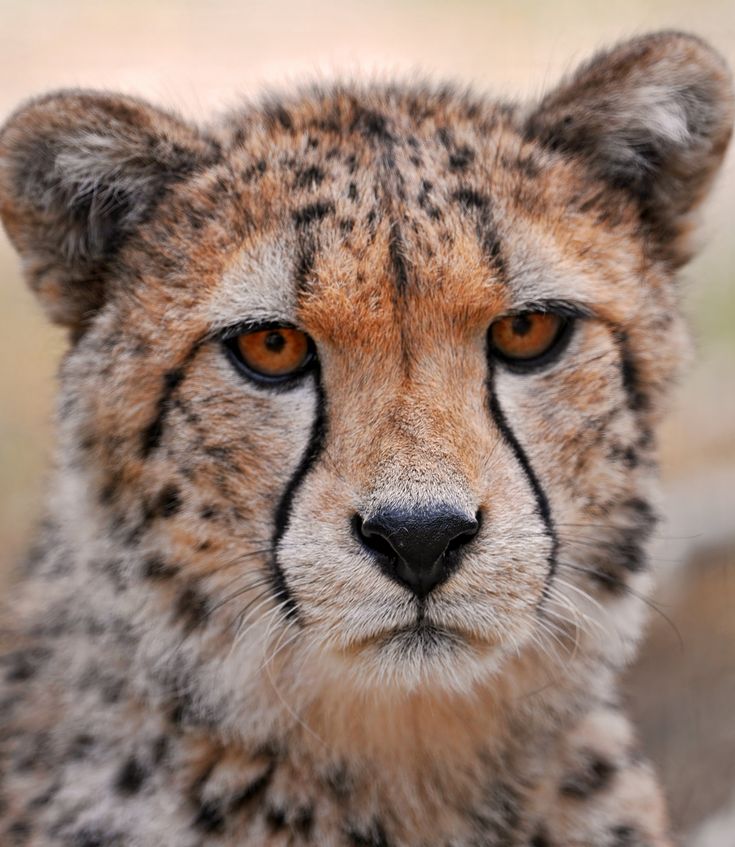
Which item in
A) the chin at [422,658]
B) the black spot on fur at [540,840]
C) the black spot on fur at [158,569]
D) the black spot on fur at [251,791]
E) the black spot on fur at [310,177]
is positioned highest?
the black spot on fur at [310,177]

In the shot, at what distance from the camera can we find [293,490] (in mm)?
1955

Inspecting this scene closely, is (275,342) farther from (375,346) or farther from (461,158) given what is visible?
(461,158)

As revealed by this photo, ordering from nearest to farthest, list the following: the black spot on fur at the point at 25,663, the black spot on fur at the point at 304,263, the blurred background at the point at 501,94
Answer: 1. the black spot on fur at the point at 304,263
2. the black spot on fur at the point at 25,663
3. the blurred background at the point at 501,94

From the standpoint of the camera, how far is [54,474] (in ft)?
7.86

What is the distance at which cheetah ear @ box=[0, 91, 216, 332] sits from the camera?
2.15 m

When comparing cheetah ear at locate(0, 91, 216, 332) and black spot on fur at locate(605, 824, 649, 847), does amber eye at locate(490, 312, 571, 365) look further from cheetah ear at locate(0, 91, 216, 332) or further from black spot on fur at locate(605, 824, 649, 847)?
black spot on fur at locate(605, 824, 649, 847)

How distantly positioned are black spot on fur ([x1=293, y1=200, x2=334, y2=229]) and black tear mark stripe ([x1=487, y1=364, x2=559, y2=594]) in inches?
13.6

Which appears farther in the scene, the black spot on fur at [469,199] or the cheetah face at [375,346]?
the black spot on fur at [469,199]

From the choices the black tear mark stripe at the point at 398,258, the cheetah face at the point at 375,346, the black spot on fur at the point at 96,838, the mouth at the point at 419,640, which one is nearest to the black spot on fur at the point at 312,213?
the cheetah face at the point at 375,346

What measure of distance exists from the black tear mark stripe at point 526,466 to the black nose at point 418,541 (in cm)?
17

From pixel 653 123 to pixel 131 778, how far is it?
1333 mm

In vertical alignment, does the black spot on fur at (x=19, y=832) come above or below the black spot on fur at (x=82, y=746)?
below

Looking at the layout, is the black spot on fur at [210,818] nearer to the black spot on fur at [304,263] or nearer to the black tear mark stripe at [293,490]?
the black tear mark stripe at [293,490]

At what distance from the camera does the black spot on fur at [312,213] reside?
2043mm
